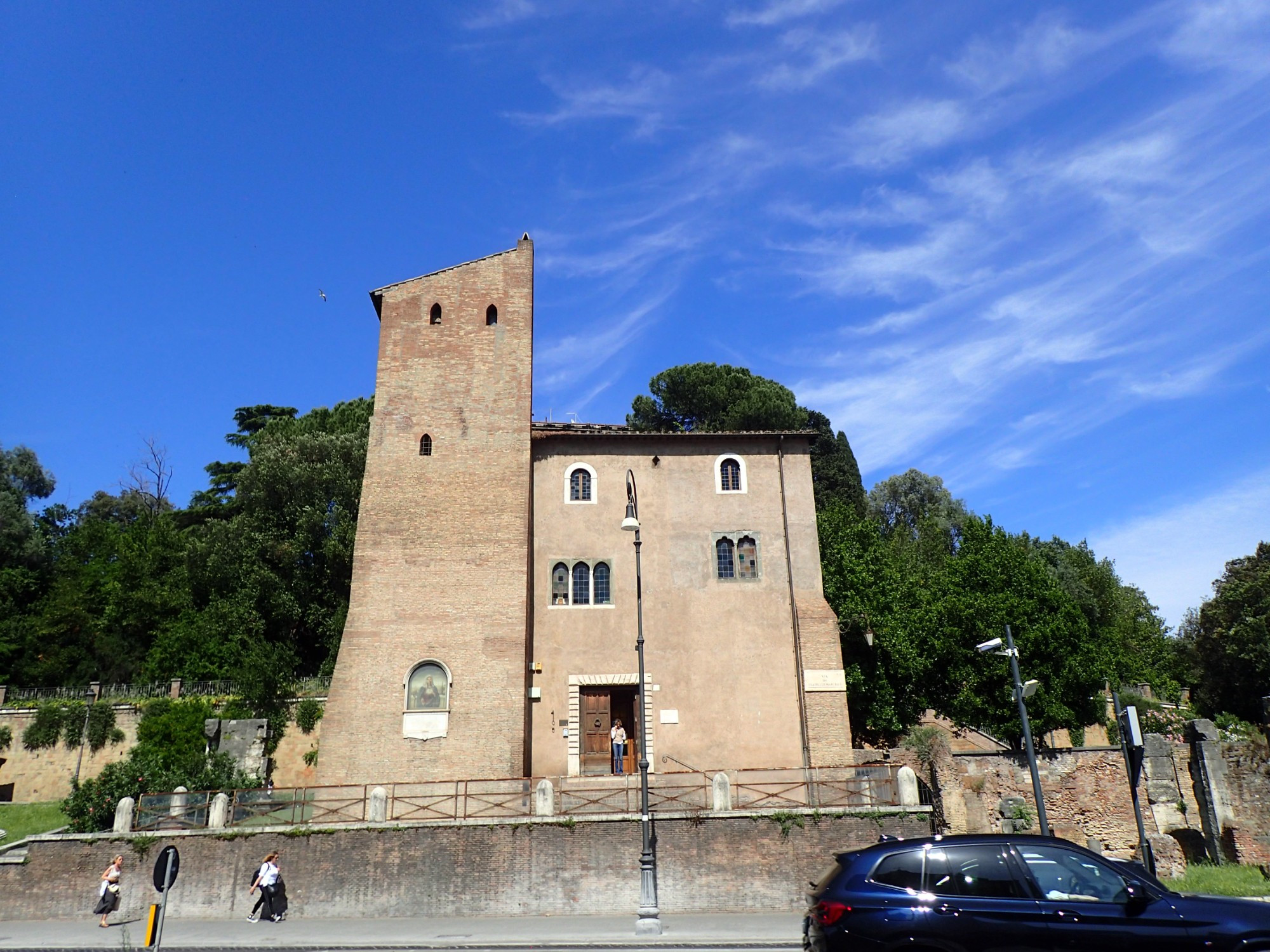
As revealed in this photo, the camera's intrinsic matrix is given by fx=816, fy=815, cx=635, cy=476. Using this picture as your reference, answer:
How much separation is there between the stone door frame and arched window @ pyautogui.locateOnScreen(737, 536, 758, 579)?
4.28 meters

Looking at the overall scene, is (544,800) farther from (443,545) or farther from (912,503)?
→ (912,503)

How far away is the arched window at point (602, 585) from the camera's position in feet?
81.7

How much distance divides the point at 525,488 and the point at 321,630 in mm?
16632

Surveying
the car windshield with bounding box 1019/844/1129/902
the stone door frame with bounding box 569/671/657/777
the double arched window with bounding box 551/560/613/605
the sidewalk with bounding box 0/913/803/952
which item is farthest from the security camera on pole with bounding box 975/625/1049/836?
the double arched window with bounding box 551/560/613/605

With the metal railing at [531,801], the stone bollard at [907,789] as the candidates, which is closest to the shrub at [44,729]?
the metal railing at [531,801]

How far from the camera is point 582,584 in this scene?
82.3ft

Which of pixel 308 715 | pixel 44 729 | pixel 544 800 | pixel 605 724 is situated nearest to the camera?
pixel 544 800

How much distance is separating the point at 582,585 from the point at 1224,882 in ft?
55.8

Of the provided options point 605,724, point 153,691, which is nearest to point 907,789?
point 605,724

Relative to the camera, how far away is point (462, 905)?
1714 cm

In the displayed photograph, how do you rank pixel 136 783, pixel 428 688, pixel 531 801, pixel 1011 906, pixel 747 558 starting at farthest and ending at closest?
pixel 747 558 → pixel 428 688 → pixel 136 783 → pixel 531 801 → pixel 1011 906

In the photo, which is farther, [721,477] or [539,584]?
[721,477]

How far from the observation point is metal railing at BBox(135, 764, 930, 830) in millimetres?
17984

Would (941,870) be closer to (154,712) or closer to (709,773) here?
(709,773)
